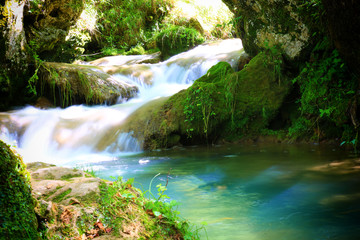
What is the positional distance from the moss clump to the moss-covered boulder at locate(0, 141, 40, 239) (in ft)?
44.3

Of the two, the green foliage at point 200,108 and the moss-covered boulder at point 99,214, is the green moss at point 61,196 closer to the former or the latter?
the moss-covered boulder at point 99,214

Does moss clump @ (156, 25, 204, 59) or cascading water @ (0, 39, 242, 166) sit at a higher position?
moss clump @ (156, 25, 204, 59)

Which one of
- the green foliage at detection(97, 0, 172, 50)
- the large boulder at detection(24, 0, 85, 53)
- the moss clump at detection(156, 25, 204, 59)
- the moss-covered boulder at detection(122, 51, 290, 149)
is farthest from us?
the green foliage at detection(97, 0, 172, 50)

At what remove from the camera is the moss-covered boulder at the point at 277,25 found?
19.5 ft

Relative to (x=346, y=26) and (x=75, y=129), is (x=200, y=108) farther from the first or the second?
(x=346, y=26)

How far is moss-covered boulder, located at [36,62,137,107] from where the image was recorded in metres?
9.37

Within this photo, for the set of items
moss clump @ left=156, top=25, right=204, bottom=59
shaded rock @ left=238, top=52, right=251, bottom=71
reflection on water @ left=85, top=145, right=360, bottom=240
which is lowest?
reflection on water @ left=85, top=145, right=360, bottom=240

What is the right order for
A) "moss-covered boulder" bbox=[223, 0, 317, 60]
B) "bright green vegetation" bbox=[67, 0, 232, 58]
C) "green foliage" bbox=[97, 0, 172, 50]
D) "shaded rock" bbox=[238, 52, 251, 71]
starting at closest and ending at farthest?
"moss-covered boulder" bbox=[223, 0, 317, 60] → "shaded rock" bbox=[238, 52, 251, 71] → "bright green vegetation" bbox=[67, 0, 232, 58] → "green foliage" bbox=[97, 0, 172, 50]

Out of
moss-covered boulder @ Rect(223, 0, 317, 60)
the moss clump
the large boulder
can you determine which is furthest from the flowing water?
the moss clump

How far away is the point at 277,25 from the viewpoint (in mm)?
6418

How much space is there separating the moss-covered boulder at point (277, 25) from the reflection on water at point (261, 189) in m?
2.05

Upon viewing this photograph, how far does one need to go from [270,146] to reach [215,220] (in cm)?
394

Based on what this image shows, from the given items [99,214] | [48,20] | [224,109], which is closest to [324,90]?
[224,109]

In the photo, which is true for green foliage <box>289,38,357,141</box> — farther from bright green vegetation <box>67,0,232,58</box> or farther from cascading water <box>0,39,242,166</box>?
bright green vegetation <box>67,0,232,58</box>
